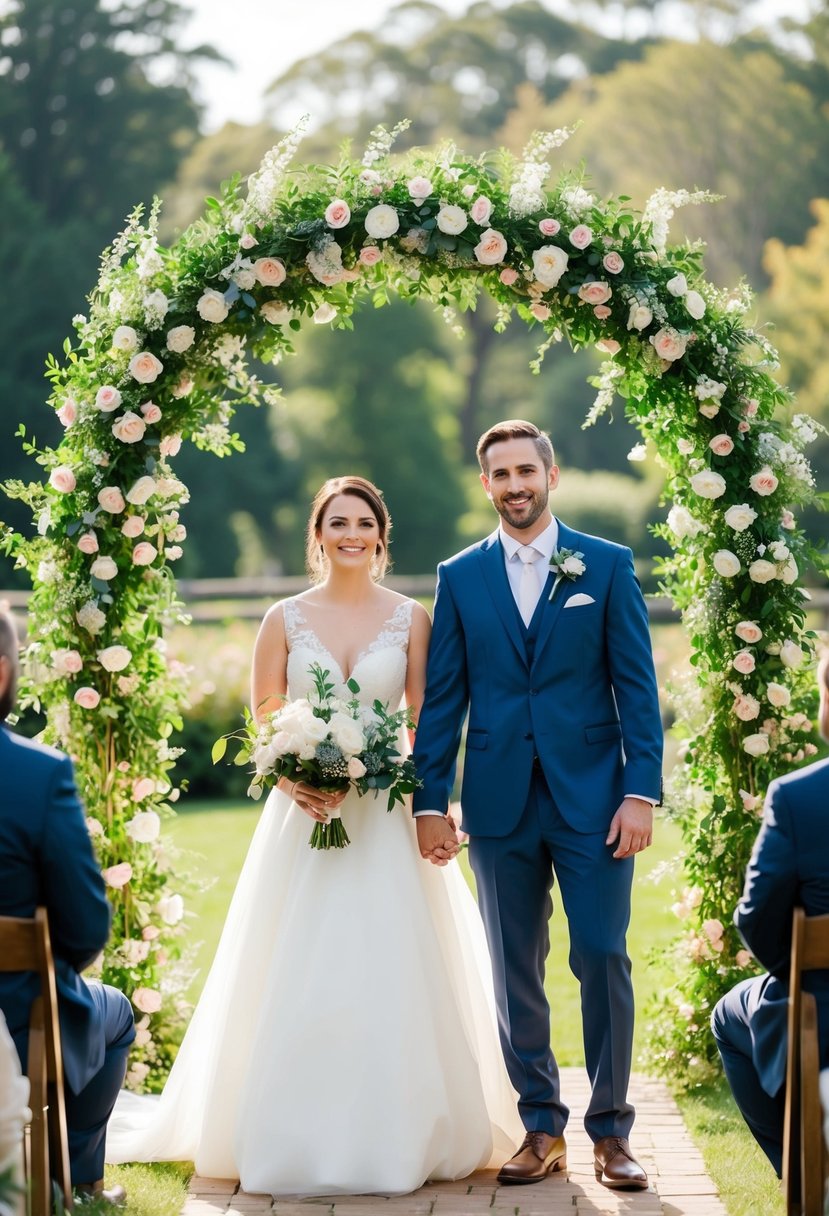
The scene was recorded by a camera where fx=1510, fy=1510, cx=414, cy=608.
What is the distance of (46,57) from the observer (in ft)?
123

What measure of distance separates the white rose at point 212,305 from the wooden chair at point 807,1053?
10.4ft

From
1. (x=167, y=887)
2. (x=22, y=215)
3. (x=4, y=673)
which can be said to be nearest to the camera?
(x=4, y=673)

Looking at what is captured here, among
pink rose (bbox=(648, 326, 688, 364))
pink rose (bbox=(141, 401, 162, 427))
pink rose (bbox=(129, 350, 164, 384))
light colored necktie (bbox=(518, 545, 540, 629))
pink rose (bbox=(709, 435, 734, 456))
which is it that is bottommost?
light colored necktie (bbox=(518, 545, 540, 629))

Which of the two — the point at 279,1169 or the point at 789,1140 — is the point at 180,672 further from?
the point at 789,1140

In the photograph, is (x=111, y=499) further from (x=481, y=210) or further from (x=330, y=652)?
(x=481, y=210)

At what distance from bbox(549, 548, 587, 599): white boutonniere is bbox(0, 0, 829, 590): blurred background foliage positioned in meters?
25.7

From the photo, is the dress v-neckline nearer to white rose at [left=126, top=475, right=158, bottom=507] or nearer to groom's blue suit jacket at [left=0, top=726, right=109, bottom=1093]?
white rose at [left=126, top=475, right=158, bottom=507]

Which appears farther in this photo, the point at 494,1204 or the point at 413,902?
the point at 413,902

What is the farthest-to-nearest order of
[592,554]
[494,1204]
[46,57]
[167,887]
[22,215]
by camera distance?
[46,57] → [22,215] → [167,887] → [592,554] → [494,1204]

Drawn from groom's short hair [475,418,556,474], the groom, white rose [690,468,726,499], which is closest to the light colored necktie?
the groom

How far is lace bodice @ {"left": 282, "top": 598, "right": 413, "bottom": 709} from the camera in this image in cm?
536

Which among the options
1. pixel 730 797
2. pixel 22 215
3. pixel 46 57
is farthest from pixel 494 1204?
pixel 46 57

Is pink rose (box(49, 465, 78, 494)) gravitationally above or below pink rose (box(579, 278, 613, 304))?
below

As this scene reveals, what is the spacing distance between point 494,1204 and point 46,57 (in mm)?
37457
